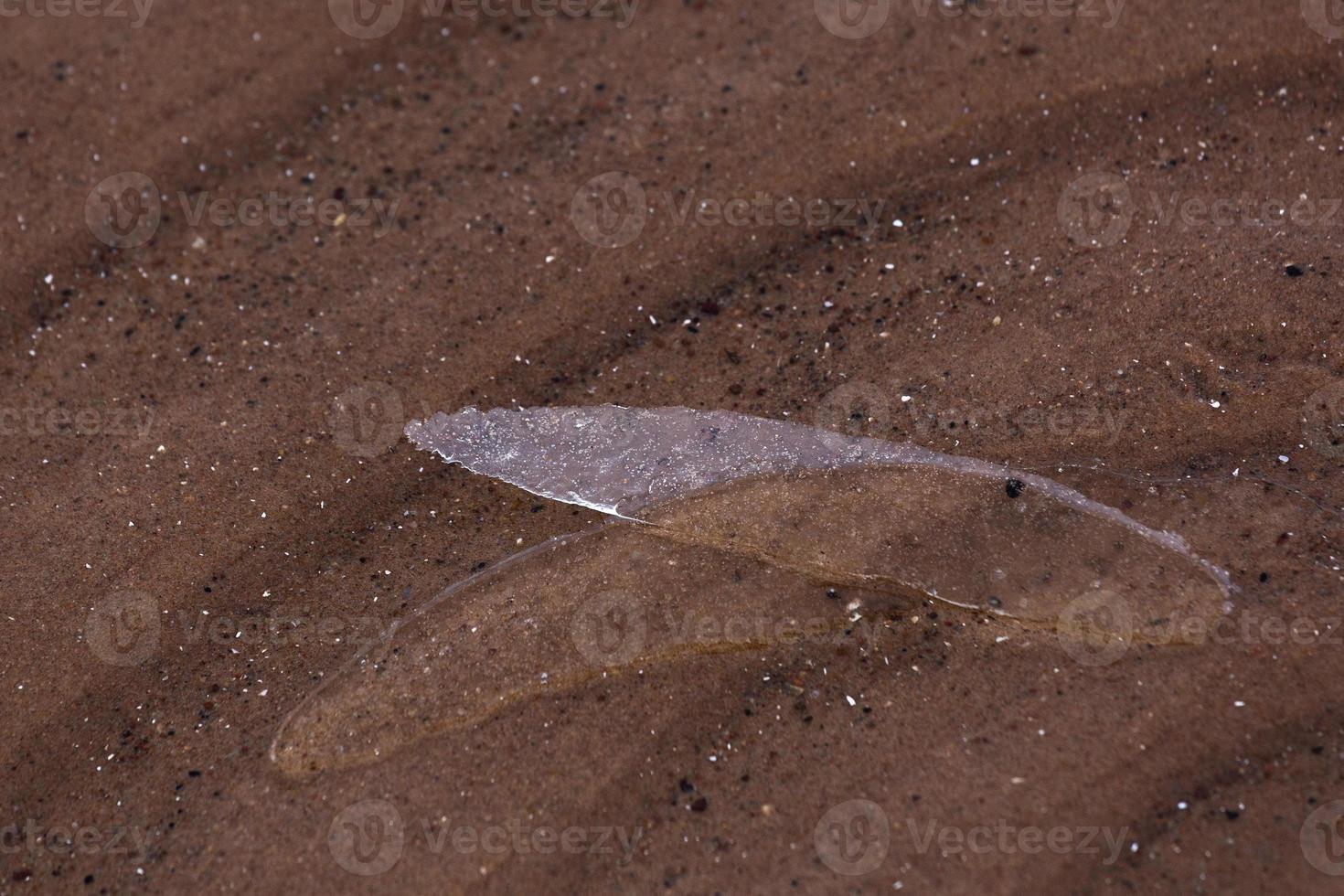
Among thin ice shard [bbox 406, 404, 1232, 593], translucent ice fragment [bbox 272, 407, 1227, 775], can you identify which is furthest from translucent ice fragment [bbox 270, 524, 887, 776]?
thin ice shard [bbox 406, 404, 1232, 593]

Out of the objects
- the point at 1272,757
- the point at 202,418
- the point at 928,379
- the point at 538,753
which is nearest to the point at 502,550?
the point at 538,753

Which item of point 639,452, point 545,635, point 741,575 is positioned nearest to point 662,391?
point 639,452

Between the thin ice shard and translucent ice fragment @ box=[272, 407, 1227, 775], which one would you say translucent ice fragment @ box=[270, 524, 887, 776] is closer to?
translucent ice fragment @ box=[272, 407, 1227, 775]

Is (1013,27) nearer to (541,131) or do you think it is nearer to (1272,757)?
(541,131)

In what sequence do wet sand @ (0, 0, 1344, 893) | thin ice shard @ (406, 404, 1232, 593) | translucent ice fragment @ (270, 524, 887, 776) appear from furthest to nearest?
thin ice shard @ (406, 404, 1232, 593)
translucent ice fragment @ (270, 524, 887, 776)
wet sand @ (0, 0, 1344, 893)

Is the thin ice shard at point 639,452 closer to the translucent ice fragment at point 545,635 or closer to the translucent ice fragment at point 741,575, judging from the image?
the translucent ice fragment at point 741,575

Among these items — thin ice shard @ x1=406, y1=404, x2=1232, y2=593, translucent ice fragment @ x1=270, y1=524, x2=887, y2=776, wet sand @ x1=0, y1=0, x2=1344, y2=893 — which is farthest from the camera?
thin ice shard @ x1=406, y1=404, x2=1232, y2=593
